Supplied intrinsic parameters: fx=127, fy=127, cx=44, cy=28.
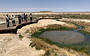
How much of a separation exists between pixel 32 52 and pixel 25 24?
1880 cm

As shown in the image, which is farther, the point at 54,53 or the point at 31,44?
the point at 31,44

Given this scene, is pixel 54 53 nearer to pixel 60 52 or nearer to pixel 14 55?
pixel 60 52

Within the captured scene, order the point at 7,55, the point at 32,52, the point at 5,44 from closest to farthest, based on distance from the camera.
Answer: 1. the point at 7,55
2. the point at 32,52
3. the point at 5,44

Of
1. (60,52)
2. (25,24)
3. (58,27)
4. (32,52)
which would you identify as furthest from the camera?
(58,27)

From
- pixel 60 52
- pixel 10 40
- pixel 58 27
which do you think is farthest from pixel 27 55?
pixel 58 27

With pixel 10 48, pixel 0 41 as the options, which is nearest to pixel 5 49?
pixel 10 48

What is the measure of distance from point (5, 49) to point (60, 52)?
723 centimetres

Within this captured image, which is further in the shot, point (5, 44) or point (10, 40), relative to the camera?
point (10, 40)

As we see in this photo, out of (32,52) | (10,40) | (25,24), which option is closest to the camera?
(32,52)

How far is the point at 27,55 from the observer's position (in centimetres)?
1493

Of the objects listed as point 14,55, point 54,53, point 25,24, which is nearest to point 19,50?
point 14,55

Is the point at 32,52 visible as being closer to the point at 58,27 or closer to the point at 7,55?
the point at 7,55

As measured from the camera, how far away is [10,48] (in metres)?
16.8

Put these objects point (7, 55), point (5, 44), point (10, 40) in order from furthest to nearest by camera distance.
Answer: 1. point (10, 40)
2. point (5, 44)
3. point (7, 55)
